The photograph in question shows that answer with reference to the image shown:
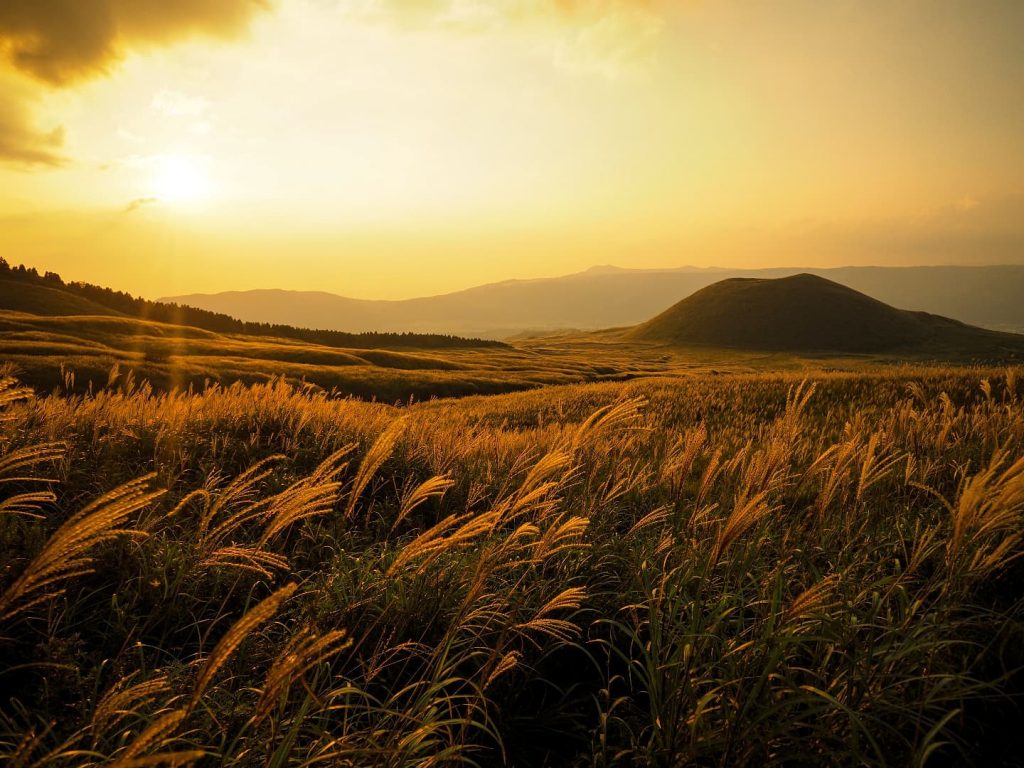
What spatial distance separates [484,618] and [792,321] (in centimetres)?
16809

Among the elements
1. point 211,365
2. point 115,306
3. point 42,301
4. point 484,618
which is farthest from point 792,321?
point 484,618

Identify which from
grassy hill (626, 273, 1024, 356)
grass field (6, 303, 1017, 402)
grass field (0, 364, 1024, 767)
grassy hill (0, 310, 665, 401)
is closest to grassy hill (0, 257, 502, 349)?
grass field (6, 303, 1017, 402)

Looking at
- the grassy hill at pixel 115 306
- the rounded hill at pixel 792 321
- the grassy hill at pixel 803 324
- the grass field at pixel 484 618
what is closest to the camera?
the grass field at pixel 484 618

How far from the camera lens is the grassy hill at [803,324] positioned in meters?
130

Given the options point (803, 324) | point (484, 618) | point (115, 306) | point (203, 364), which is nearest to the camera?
point (484, 618)

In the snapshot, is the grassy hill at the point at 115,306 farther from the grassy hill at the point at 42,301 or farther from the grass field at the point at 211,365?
the grass field at the point at 211,365

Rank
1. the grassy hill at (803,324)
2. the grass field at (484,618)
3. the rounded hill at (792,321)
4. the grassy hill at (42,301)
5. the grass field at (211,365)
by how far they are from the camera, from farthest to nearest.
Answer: the rounded hill at (792,321) → the grassy hill at (803,324) → the grassy hill at (42,301) → the grass field at (211,365) → the grass field at (484,618)

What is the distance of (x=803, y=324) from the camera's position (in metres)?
148

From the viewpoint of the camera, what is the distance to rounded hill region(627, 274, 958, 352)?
13662 centimetres

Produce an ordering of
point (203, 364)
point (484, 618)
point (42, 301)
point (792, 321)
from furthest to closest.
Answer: point (792, 321) < point (42, 301) < point (203, 364) < point (484, 618)

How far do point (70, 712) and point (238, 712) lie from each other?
76cm

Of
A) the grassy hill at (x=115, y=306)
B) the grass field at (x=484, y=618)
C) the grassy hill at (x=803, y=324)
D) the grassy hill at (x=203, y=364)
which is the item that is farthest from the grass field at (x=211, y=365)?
the grassy hill at (x=803, y=324)

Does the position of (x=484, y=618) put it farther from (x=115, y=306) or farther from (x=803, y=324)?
(x=803, y=324)

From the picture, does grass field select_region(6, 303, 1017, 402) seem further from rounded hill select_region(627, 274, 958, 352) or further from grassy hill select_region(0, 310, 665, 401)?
rounded hill select_region(627, 274, 958, 352)
